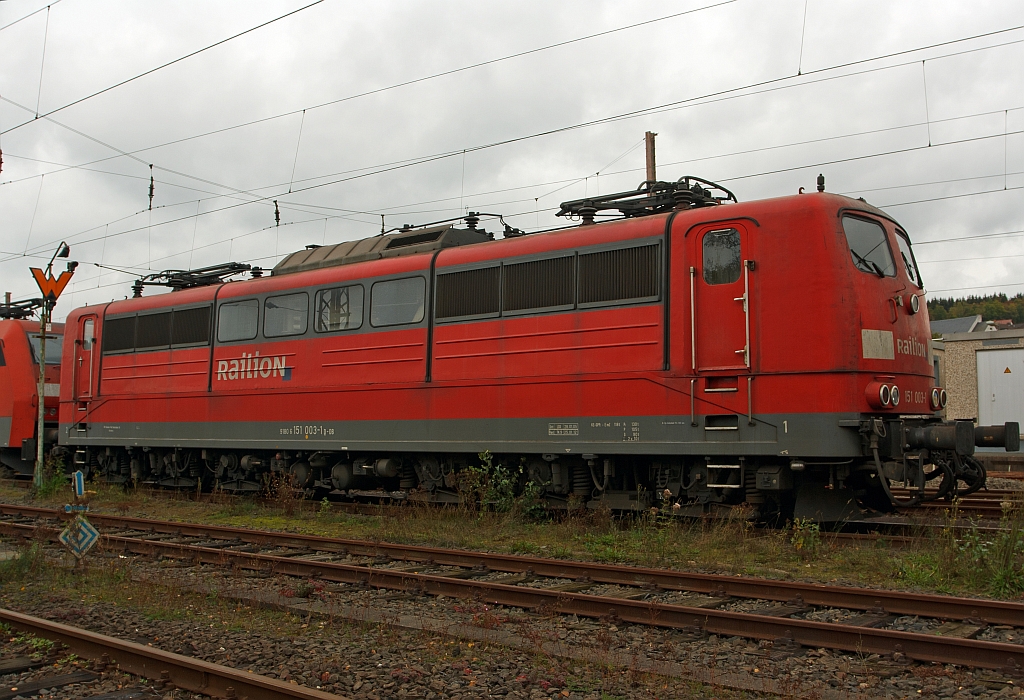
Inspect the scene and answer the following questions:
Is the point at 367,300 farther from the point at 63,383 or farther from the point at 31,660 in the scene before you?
the point at 63,383

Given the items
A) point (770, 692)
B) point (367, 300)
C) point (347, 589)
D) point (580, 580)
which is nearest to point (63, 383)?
point (367, 300)

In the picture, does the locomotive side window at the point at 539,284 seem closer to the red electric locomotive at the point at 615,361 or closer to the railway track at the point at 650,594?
the red electric locomotive at the point at 615,361

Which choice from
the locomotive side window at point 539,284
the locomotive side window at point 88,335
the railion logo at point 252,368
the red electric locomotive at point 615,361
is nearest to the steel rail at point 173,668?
the red electric locomotive at point 615,361

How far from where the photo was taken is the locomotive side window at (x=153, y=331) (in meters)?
15.7

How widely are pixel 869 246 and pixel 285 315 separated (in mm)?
8686

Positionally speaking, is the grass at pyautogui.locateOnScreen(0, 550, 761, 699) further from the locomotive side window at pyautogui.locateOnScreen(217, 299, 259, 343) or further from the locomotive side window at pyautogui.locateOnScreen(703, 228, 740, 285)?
the locomotive side window at pyautogui.locateOnScreen(217, 299, 259, 343)

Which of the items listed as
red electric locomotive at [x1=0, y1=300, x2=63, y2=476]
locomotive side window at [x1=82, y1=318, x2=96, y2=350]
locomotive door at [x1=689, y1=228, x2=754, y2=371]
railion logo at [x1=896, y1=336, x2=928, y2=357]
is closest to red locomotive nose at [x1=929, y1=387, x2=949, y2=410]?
railion logo at [x1=896, y1=336, x2=928, y2=357]

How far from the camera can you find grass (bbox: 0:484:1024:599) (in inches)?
286

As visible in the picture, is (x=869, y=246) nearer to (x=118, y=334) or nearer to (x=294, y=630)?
(x=294, y=630)

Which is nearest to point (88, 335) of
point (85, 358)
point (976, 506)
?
point (85, 358)

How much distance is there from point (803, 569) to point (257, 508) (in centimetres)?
902

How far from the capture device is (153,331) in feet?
52.5

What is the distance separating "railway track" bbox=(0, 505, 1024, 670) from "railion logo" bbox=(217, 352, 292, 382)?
12.5 ft

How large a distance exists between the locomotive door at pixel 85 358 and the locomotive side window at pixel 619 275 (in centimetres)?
1143
